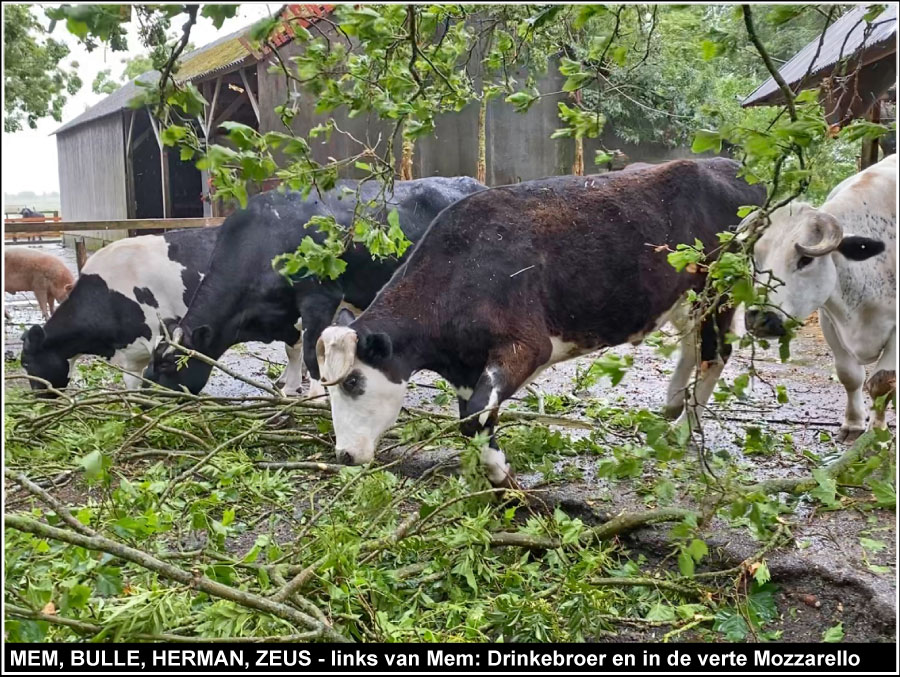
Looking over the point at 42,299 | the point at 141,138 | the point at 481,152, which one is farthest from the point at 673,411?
the point at 141,138

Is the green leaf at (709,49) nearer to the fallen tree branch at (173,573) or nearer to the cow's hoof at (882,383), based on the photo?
the cow's hoof at (882,383)

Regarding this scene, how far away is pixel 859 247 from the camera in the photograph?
14.9ft

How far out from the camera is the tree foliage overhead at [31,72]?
9.11 ft

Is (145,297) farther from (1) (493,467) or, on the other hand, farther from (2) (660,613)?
(2) (660,613)

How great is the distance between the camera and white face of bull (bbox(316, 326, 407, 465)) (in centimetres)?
473

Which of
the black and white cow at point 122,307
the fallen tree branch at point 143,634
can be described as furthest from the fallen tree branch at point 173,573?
the black and white cow at point 122,307

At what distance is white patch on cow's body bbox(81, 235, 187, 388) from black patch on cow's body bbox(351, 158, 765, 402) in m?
3.53

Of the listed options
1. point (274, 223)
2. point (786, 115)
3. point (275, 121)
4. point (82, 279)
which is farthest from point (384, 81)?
point (275, 121)

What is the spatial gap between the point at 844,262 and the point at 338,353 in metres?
2.85

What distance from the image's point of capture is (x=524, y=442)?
5.59 metres

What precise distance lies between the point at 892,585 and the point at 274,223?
5.46 metres

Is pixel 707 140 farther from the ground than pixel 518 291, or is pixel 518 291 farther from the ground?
pixel 707 140

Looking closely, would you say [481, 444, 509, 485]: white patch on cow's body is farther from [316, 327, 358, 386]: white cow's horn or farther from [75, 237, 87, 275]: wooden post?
[75, 237, 87, 275]: wooden post
